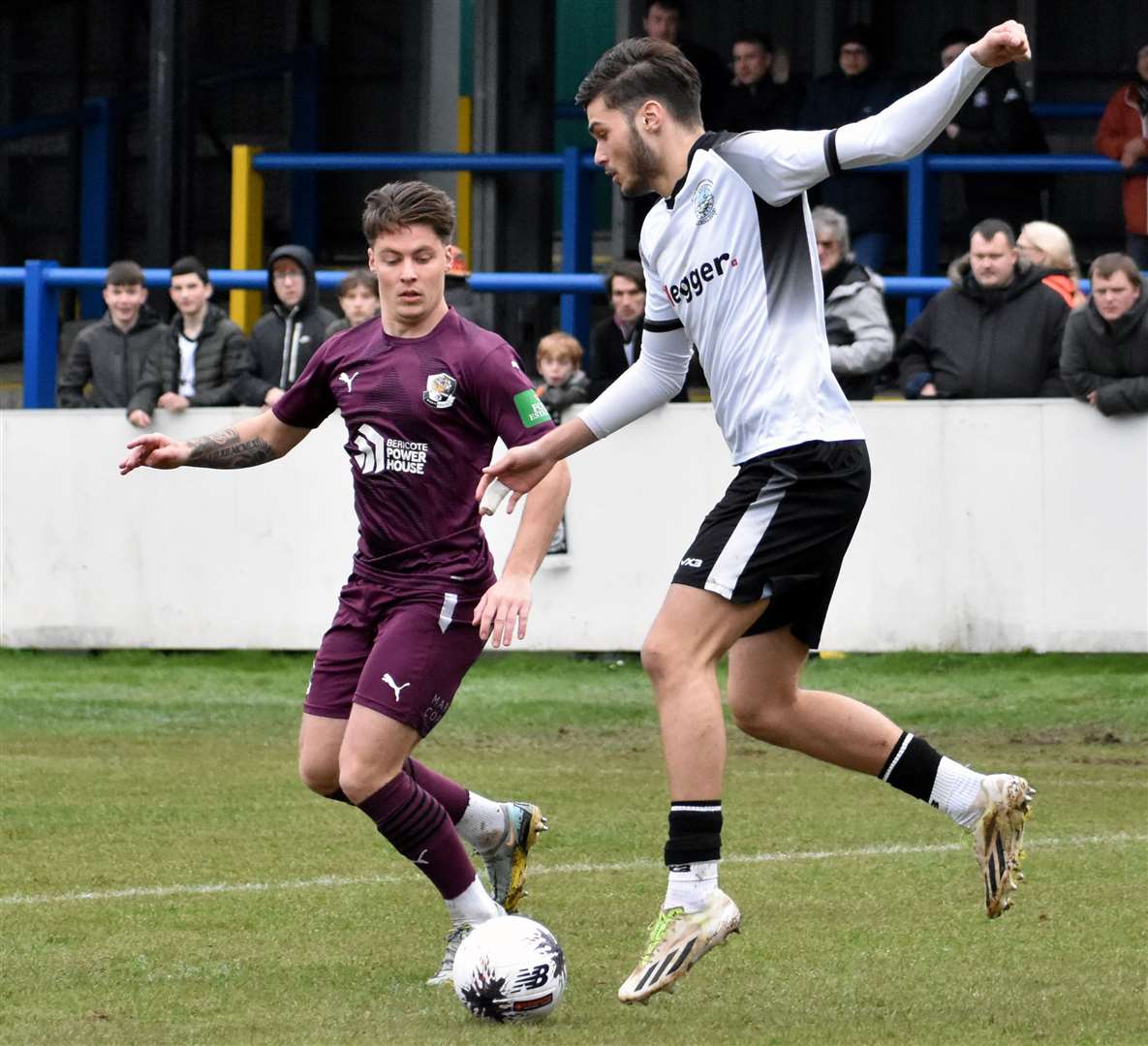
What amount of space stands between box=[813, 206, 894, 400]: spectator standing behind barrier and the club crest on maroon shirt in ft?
17.9

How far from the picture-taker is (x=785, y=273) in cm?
534

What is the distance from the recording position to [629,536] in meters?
11.5

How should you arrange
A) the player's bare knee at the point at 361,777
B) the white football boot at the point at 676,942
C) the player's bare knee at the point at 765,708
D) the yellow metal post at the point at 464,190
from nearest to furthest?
1. the white football boot at the point at 676,942
2. the player's bare knee at the point at 361,777
3. the player's bare knee at the point at 765,708
4. the yellow metal post at the point at 464,190

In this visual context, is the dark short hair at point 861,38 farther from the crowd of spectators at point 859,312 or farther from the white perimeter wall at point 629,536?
the white perimeter wall at point 629,536

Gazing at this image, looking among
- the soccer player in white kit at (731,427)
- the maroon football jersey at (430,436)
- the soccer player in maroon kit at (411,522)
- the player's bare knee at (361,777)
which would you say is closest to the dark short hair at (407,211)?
the soccer player in maroon kit at (411,522)

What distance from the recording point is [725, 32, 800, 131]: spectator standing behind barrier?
46.8ft

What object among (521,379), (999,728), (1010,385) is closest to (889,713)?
(999,728)

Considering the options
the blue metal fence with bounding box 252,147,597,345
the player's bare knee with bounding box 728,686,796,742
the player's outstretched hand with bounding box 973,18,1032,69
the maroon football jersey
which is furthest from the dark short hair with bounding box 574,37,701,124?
the blue metal fence with bounding box 252,147,597,345

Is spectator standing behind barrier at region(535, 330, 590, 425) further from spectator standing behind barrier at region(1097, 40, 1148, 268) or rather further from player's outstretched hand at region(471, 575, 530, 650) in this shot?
player's outstretched hand at region(471, 575, 530, 650)

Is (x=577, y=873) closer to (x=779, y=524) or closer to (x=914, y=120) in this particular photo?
(x=779, y=524)

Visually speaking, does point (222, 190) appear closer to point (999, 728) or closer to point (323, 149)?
point (323, 149)

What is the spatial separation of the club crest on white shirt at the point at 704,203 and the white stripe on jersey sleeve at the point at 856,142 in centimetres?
8

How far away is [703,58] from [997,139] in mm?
1922

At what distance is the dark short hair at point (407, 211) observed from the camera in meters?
5.67
